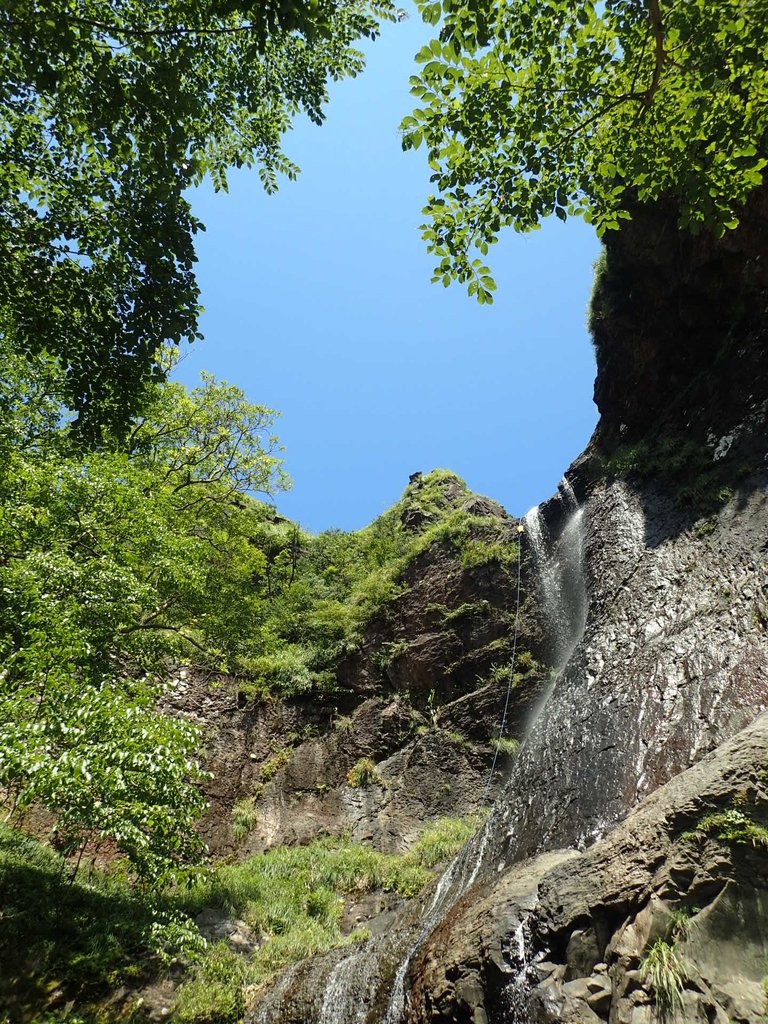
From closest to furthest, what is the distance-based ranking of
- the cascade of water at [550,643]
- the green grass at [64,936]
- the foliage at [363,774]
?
the cascade of water at [550,643]
the green grass at [64,936]
the foliage at [363,774]

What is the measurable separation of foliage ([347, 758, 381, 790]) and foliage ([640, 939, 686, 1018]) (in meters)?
10.3

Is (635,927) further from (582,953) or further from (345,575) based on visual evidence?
(345,575)

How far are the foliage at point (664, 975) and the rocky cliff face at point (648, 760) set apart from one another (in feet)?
0.07

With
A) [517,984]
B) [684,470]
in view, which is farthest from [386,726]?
[517,984]

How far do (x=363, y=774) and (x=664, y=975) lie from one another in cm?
1079

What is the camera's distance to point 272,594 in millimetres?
22531

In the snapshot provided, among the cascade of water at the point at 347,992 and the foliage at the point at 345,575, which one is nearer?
the cascade of water at the point at 347,992

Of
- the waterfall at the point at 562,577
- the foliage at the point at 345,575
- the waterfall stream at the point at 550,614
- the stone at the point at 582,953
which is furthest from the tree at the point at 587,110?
the foliage at the point at 345,575

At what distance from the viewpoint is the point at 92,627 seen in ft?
27.0

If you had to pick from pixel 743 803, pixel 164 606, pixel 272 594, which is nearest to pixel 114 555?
pixel 164 606

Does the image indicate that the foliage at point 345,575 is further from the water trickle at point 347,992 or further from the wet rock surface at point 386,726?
the water trickle at point 347,992

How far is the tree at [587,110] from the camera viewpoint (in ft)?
16.5

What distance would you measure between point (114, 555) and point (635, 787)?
8.00 metres

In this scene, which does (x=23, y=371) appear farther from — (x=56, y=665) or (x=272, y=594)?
(x=272, y=594)
